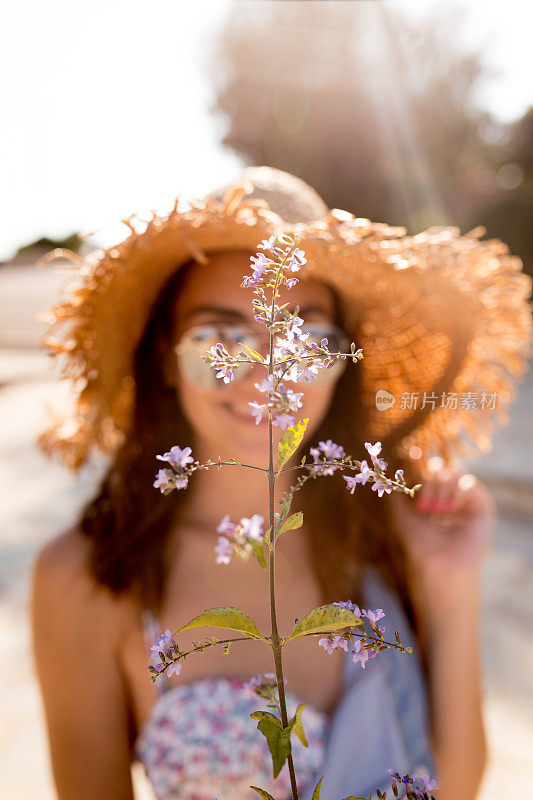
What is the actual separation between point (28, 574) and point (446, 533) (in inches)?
153

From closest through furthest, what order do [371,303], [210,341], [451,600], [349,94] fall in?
[210,341]
[371,303]
[451,600]
[349,94]

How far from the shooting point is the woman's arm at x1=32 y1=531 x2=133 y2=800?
3.91 feet

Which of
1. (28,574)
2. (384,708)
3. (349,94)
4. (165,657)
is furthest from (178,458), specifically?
(349,94)

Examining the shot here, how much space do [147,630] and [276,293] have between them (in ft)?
3.37

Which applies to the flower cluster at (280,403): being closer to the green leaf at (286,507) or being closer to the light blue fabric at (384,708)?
the green leaf at (286,507)

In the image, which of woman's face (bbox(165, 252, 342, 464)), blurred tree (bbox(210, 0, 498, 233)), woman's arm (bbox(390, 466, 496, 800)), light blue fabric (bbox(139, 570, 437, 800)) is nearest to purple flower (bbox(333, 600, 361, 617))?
woman's face (bbox(165, 252, 342, 464))

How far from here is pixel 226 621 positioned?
0.32 metres

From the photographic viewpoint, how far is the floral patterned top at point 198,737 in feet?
3.75

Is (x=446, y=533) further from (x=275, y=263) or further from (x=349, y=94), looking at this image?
(x=349, y=94)

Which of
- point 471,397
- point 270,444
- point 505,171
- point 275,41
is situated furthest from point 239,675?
point 505,171

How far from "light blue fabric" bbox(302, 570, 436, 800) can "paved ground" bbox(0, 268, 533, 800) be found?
2.87 feet

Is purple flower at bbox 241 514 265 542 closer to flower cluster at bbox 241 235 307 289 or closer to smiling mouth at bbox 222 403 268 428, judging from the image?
flower cluster at bbox 241 235 307 289

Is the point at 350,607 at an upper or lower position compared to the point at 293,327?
lower

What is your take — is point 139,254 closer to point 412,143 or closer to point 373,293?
point 373,293
